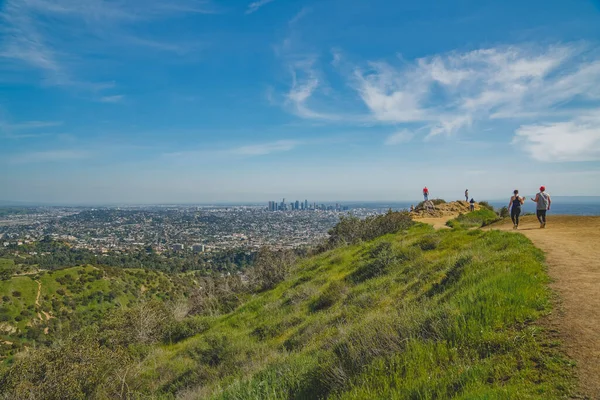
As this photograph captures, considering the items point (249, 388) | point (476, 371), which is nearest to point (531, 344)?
point (476, 371)

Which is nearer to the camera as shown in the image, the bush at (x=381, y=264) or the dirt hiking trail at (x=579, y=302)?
the dirt hiking trail at (x=579, y=302)

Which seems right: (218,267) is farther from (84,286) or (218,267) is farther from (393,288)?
(393,288)

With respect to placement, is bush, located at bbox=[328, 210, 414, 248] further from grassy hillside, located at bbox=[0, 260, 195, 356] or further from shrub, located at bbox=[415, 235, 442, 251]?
grassy hillside, located at bbox=[0, 260, 195, 356]

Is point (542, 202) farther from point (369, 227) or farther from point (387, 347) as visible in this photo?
point (387, 347)

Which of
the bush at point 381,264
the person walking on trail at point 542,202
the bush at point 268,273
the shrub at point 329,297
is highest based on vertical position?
the person walking on trail at point 542,202

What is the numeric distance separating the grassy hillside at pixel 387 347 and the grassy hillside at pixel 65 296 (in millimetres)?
28980

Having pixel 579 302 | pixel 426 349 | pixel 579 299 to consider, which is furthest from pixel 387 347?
pixel 579 299

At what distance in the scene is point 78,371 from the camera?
26.5 feet

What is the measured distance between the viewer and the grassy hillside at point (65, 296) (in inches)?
1464

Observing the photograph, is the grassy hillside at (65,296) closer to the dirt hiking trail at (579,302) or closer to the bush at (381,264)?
the bush at (381,264)

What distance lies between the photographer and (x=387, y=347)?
439cm

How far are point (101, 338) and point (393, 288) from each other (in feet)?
42.4

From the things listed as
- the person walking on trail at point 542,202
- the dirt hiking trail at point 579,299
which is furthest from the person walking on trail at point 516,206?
the dirt hiking trail at point 579,299

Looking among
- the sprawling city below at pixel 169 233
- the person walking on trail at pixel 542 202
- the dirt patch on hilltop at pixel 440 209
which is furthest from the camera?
the sprawling city below at pixel 169 233
